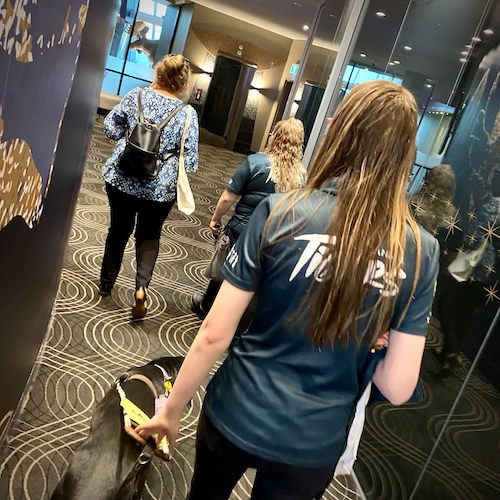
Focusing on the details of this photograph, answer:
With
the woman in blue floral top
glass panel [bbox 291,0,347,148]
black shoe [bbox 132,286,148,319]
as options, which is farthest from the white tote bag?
glass panel [bbox 291,0,347,148]

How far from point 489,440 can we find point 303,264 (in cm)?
113

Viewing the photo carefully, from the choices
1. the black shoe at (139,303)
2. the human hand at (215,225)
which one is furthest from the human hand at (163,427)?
the human hand at (215,225)

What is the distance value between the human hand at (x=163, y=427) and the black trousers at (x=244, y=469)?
72 mm

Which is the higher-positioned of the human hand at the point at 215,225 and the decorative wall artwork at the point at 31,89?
the decorative wall artwork at the point at 31,89

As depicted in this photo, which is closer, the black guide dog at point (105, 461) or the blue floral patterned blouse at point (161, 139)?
the black guide dog at point (105, 461)

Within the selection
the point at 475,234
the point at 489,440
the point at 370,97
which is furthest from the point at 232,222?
the point at 370,97

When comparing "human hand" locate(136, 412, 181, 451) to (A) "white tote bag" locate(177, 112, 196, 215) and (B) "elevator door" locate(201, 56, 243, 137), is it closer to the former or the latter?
(A) "white tote bag" locate(177, 112, 196, 215)

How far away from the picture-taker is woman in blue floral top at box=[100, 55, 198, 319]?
2.98m

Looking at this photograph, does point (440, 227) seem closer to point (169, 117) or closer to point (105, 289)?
point (169, 117)

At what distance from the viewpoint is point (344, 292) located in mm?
1160

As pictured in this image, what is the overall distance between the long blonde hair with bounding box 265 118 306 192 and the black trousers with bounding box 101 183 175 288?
2.27 feet

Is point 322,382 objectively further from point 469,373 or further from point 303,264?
point 469,373

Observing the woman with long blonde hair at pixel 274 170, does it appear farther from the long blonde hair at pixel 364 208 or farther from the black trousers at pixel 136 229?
the long blonde hair at pixel 364 208

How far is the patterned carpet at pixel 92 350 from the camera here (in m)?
2.15
